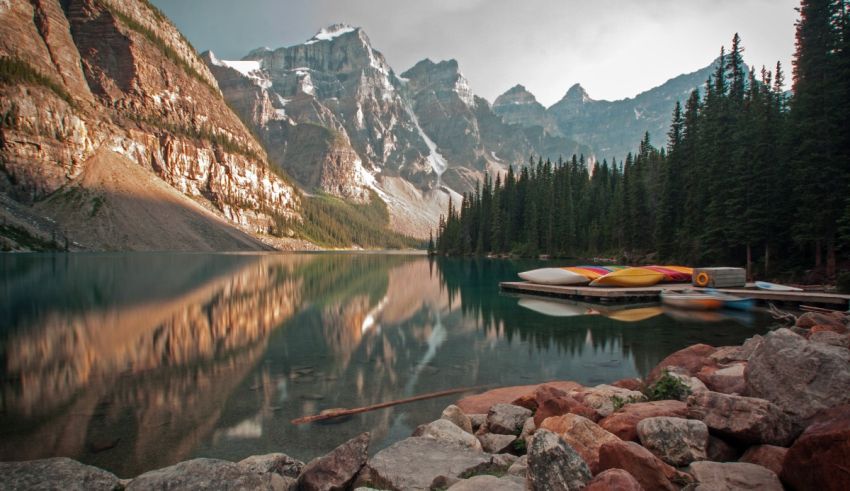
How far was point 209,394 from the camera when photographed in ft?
34.7

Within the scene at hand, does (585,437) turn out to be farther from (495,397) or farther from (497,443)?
(495,397)

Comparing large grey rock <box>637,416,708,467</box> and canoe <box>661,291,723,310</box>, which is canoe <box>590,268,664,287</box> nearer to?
canoe <box>661,291,723,310</box>

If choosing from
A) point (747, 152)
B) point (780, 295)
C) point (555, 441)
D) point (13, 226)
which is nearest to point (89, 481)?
point (555, 441)

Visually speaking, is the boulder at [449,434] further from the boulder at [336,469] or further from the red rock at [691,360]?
the red rock at [691,360]

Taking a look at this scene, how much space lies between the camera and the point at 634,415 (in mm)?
6457

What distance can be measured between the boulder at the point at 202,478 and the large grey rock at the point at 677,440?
15.6 ft

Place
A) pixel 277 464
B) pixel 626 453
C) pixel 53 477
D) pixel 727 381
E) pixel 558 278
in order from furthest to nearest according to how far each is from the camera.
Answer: pixel 558 278 < pixel 727 381 < pixel 277 464 < pixel 53 477 < pixel 626 453

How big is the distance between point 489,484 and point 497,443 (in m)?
2.61

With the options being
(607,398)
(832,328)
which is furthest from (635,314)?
(607,398)

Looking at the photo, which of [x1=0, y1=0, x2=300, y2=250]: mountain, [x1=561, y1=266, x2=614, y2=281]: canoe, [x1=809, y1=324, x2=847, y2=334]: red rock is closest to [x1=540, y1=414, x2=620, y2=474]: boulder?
[x1=809, y1=324, x2=847, y2=334]: red rock

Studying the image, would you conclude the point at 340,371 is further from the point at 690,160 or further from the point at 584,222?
the point at 584,222

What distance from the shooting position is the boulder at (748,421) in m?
5.05

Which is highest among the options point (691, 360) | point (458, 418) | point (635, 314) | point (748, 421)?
point (748, 421)

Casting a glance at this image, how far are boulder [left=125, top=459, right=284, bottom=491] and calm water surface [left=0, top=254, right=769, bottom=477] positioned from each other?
2.91 meters
